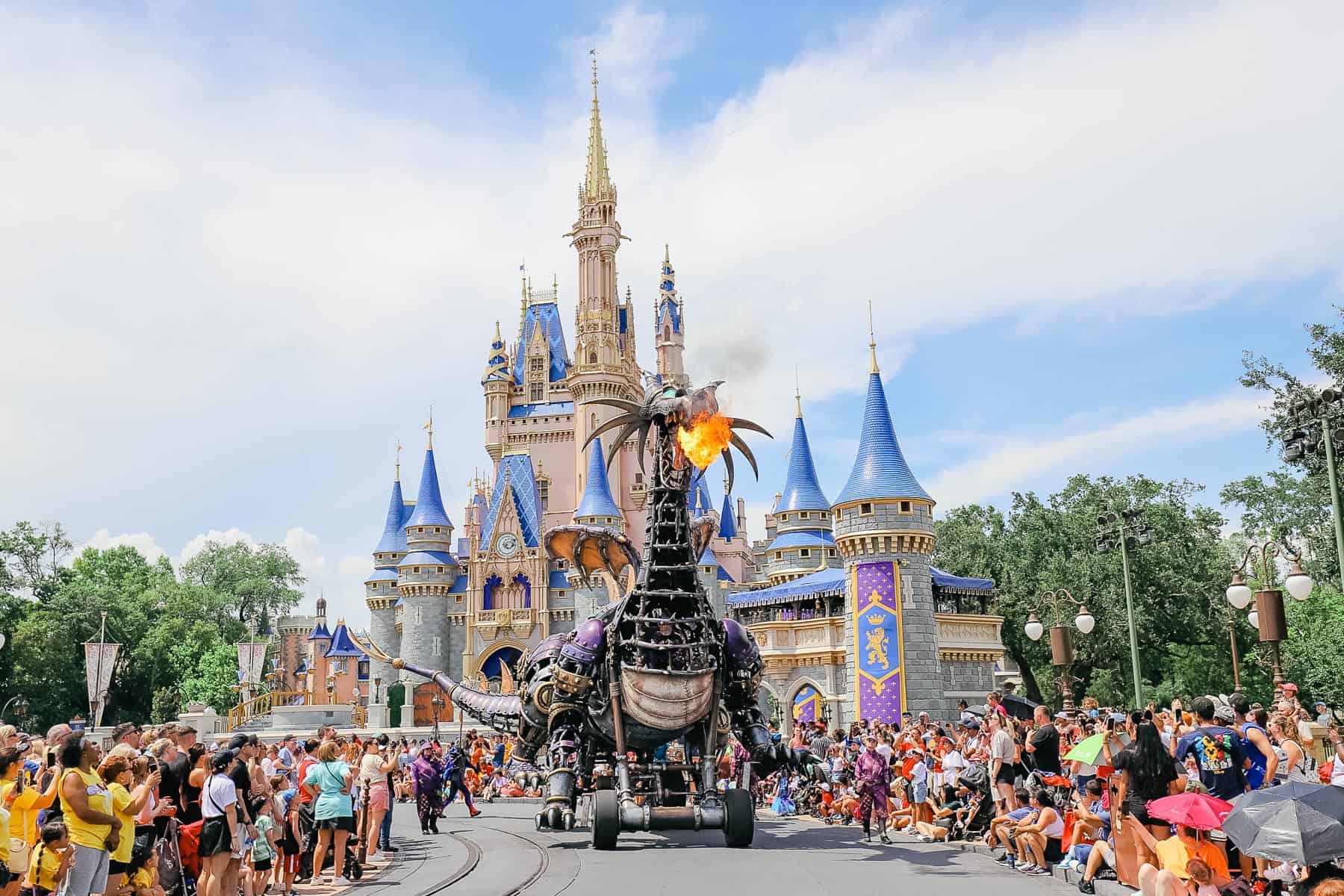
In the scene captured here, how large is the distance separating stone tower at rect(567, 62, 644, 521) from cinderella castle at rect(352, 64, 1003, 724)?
0.35ft

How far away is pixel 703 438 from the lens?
546 inches

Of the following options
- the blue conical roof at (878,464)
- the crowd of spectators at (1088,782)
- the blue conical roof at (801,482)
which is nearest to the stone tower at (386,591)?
the blue conical roof at (801,482)

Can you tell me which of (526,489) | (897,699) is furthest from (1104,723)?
(526,489)

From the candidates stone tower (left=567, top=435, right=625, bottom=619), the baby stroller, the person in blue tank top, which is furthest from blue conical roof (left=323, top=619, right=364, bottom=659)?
the person in blue tank top

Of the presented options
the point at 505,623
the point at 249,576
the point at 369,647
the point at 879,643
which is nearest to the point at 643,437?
the point at 369,647

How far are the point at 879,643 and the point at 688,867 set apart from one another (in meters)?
19.0

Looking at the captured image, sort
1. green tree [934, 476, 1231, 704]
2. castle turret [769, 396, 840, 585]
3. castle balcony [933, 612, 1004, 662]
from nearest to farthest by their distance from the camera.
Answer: castle balcony [933, 612, 1004, 662] → green tree [934, 476, 1231, 704] → castle turret [769, 396, 840, 585]

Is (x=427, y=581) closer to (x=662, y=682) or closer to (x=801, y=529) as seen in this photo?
(x=801, y=529)

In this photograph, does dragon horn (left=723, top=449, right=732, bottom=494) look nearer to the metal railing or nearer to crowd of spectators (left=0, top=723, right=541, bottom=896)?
crowd of spectators (left=0, top=723, right=541, bottom=896)

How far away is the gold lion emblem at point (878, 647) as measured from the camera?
96.9 feet

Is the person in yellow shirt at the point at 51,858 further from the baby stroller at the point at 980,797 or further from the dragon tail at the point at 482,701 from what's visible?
the baby stroller at the point at 980,797

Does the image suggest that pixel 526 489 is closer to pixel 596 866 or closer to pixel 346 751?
pixel 346 751

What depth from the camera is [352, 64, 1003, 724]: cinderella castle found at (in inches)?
1192

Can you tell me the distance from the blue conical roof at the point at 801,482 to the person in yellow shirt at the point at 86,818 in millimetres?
41046
